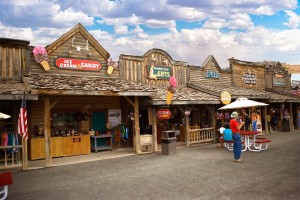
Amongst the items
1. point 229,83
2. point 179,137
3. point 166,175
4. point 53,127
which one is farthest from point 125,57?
point 229,83

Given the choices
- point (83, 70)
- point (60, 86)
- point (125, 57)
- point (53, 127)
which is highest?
point (125, 57)

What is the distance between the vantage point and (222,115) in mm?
15000

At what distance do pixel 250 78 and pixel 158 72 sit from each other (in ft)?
30.5

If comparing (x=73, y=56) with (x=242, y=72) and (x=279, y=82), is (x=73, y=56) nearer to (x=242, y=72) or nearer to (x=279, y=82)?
(x=242, y=72)

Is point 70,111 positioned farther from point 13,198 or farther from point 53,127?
point 13,198

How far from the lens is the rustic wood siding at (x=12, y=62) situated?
10.2 meters

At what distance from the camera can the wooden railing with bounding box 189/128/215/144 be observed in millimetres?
13833

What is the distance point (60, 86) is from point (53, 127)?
3.27 meters

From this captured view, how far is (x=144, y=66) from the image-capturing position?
14266mm

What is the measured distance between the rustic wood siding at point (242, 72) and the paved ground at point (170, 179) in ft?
31.9

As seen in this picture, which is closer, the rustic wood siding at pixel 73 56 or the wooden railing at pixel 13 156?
the wooden railing at pixel 13 156

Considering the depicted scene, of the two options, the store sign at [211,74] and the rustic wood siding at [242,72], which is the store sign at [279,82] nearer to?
the rustic wood siding at [242,72]

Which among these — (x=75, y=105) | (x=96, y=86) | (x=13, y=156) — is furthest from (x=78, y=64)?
(x=13, y=156)

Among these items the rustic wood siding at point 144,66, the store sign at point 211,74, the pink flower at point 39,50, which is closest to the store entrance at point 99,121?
the rustic wood siding at point 144,66
